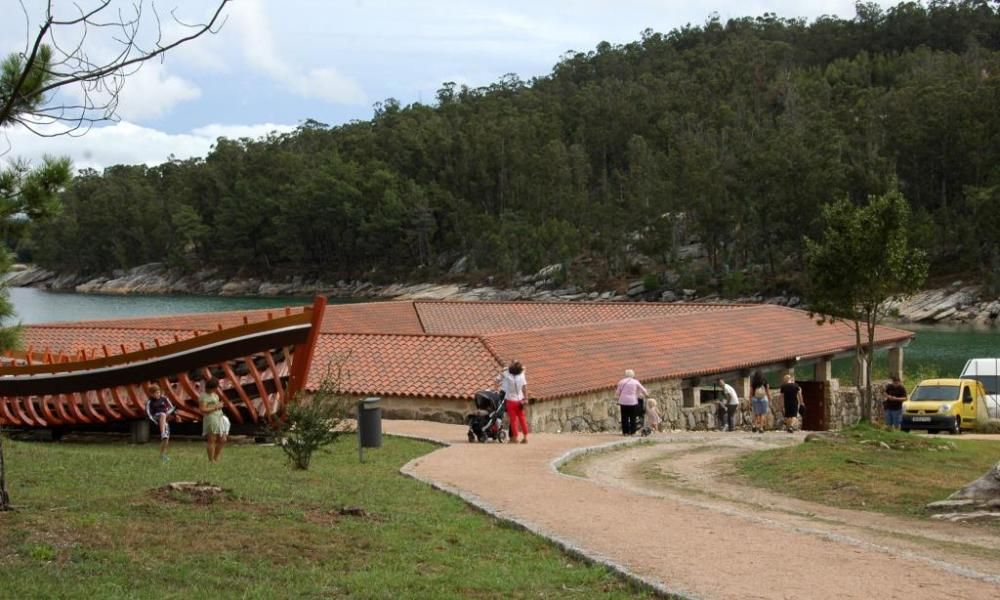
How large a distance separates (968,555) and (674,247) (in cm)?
8193

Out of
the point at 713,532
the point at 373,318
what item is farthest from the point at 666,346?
the point at 713,532

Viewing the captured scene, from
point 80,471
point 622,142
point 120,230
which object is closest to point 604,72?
point 622,142

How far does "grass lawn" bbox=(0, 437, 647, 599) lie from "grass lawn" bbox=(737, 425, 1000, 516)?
187 inches

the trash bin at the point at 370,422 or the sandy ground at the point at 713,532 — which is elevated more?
the trash bin at the point at 370,422

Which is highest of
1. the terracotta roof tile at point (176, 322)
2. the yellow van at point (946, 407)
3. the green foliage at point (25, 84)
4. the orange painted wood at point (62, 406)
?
the green foliage at point (25, 84)

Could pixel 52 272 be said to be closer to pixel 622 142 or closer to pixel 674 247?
pixel 622 142

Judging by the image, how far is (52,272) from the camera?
5920 inches

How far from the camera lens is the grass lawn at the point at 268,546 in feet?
26.0

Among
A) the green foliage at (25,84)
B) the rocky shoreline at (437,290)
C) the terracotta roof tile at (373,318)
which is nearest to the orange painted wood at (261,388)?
the green foliage at (25,84)

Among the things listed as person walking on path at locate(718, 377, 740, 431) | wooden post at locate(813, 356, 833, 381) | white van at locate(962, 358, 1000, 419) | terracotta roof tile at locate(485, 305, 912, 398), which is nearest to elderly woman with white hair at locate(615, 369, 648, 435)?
terracotta roof tile at locate(485, 305, 912, 398)

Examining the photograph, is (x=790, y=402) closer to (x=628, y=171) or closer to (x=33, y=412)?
(x=33, y=412)

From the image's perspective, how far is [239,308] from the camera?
301ft

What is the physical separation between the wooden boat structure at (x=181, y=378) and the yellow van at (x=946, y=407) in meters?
14.2

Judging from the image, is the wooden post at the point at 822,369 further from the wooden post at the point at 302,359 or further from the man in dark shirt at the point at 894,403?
the wooden post at the point at 302,359
